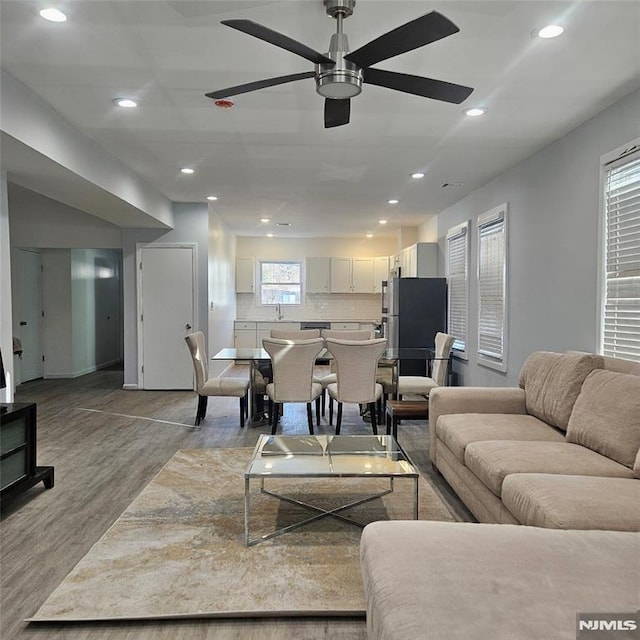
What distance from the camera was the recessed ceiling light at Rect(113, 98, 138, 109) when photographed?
3.28 m

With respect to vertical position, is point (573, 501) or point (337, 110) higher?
point (337, 110)

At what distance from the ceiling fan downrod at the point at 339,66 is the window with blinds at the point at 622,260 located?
202 centimetres

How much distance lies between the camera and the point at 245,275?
33.7 feet

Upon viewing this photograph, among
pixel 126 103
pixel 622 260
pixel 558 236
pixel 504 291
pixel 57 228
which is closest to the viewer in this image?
pixel 622 260

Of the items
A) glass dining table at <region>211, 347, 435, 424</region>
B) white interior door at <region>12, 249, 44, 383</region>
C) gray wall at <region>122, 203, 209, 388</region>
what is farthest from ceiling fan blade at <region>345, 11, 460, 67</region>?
white interior door at <region>12, 249, 44, 383</region>

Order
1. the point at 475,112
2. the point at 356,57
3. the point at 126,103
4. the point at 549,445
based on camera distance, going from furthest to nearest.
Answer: the point at 475,112 < the point at 126,103 < the point at 549,445 < the point at 356,57

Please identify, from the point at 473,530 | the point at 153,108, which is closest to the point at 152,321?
the point at 153,108

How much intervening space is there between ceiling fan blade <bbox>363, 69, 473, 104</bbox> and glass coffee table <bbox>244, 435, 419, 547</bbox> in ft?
6.33

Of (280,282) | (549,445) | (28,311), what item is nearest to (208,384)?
(549,445)

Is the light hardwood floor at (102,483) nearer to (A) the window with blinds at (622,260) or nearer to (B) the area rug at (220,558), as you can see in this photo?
(B) the area rug at (220,558)

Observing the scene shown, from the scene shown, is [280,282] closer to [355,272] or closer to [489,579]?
[355,272]

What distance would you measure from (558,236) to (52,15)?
3.78 m

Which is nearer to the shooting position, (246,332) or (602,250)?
(602,250)

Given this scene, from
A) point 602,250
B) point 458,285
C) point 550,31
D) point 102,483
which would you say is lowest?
point 102,483
